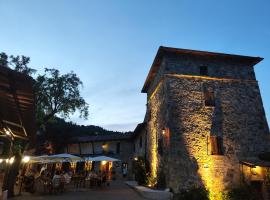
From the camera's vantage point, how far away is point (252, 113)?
14.5 metres

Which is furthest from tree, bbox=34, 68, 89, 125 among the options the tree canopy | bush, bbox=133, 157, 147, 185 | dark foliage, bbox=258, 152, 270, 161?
dark foliage, bbox=258, 152, 270, 161

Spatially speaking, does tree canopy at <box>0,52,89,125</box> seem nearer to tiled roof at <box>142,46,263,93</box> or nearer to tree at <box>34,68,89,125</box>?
tree at <box>34,68,89,125</box>

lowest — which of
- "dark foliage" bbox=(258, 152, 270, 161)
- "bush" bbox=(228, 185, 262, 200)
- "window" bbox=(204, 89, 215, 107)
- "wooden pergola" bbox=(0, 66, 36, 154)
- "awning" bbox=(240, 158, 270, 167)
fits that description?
"bush" bbox=(228, 185, 262, 200)

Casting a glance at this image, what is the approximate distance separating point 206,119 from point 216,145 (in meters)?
1.61

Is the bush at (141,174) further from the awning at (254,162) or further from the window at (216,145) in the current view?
the awning at (254,162)

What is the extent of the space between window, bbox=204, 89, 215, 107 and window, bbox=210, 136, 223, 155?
6.75 feet

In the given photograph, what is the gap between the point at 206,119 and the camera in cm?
1376

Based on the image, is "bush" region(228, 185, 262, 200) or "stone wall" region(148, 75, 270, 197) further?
"stone wall" region(148, 75, 270, 197)

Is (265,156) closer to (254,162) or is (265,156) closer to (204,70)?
(254,162)

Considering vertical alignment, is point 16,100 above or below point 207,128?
below

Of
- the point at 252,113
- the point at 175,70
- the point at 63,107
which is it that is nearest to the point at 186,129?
the point at 175,70

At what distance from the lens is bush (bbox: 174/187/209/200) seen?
11.0 meters

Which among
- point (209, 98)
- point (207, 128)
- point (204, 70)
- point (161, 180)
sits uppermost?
point (204, 70)

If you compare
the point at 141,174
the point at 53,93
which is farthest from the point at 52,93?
the point at 141,174
